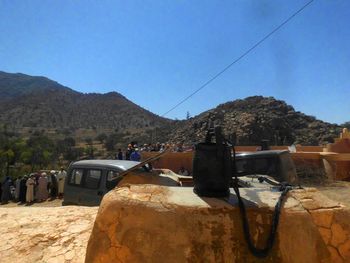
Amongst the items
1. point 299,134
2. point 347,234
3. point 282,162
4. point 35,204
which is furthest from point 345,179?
point 299,134

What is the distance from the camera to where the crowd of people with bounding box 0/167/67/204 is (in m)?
17.3

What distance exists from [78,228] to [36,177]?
13803mm

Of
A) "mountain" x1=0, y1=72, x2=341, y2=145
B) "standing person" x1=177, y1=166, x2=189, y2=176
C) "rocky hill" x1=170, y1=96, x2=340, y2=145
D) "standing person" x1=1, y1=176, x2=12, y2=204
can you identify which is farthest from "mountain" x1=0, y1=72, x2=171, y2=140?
"standing person" x1=1, y1=176, x2=12, y2=204

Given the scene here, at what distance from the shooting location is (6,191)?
60.0 ft

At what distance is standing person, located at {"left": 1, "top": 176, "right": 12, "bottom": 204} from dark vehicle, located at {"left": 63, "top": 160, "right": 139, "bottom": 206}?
33.6 feet

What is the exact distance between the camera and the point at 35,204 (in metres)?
16.5

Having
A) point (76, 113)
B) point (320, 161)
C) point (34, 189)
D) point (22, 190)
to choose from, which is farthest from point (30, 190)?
point (76, 113)

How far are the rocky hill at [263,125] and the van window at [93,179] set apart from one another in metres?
23.7

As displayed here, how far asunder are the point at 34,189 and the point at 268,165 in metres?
12.5

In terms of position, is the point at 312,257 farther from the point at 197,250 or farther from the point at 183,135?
the point at 183,135

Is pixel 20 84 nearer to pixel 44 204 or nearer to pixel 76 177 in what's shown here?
pixel 44 204

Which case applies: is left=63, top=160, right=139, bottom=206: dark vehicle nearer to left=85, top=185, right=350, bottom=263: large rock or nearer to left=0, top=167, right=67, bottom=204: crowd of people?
left=85, top=185, right=350, bottom=263: large rock

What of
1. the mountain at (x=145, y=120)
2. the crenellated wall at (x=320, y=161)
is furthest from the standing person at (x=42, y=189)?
the mountain at (x=145, y=120)

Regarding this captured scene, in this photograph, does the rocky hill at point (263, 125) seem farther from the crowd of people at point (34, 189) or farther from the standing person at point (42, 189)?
the standing person at point (42, 189)
